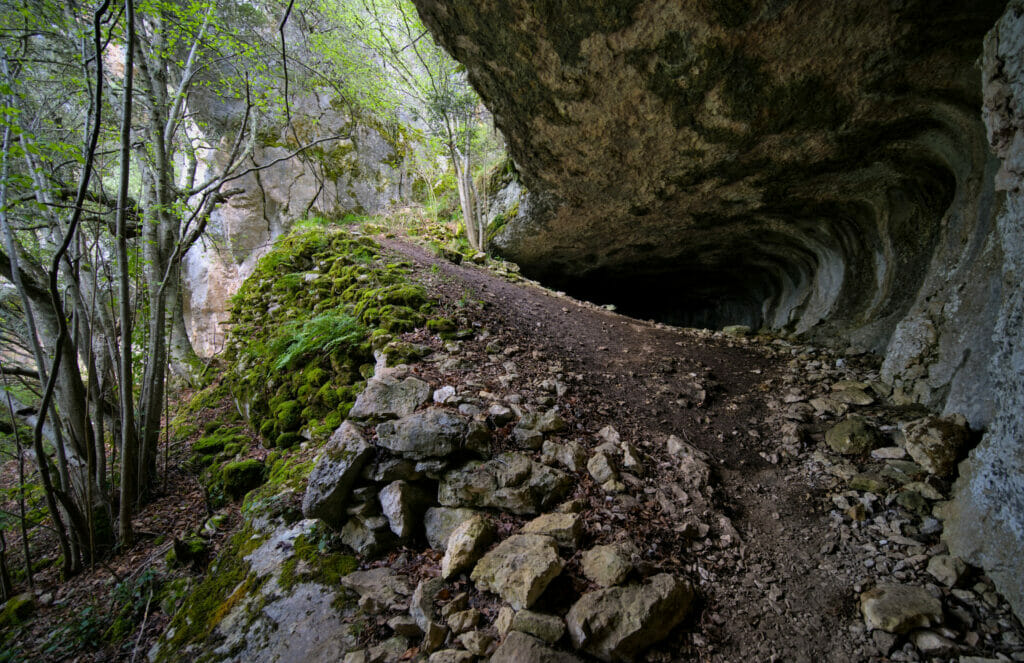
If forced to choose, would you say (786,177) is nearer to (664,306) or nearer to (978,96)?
(978,96)

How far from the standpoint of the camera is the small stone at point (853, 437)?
3.02 metres

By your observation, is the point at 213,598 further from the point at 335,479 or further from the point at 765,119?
the point at 765,119

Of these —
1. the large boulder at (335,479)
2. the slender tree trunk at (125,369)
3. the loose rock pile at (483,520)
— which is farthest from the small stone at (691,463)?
the slender tree trunk at (125,369)

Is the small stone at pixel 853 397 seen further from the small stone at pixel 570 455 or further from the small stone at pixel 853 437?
the small stone at pixel 570 455

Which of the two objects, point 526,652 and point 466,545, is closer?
point 526,652

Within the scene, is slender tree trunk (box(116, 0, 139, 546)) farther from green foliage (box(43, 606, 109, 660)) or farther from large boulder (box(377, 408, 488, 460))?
large boulder (box(377, 408, 488, 460))

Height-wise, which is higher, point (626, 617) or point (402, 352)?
point (402, 352)

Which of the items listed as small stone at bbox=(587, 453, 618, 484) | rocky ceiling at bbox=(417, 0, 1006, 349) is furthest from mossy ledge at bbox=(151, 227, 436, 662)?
rocky ceiling at bbox=(417, 0, 1006, 349)

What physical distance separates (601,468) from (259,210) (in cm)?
1424

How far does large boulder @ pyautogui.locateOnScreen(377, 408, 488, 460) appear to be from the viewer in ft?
8.73

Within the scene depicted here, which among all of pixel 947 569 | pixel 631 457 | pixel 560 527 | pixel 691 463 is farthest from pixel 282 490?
pixel 947 569

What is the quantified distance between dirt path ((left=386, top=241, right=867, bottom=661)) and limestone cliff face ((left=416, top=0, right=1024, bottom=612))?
87cm

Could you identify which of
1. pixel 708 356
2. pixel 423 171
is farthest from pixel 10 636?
pixel 423 171

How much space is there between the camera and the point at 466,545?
2.13 m
